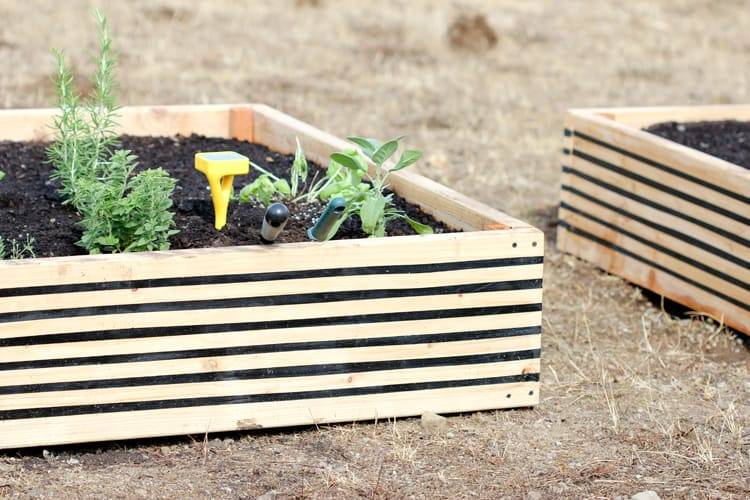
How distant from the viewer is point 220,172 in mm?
3695

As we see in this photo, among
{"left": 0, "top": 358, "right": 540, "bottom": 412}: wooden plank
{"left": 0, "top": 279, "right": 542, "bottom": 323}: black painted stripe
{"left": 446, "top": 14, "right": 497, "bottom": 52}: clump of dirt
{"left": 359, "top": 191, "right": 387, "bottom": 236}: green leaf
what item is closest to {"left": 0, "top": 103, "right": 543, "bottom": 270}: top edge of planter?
{"left": 0, "top": 279, "right": 542, "bottom": 323}: black painted stripe

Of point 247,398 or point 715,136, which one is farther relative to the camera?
point 715,136

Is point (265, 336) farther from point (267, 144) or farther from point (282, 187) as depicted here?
point (267, 144)

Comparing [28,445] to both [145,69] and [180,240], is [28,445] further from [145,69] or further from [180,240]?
[145,69]

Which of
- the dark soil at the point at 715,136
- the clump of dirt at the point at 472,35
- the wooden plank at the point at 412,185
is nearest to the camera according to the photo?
the wooden plank at the point at 412,185

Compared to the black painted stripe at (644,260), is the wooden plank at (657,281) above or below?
below

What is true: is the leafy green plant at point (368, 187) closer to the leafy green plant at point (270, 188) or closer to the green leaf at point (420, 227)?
the green leaf at point (420, 227)

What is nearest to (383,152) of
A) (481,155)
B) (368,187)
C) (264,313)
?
(368,187)

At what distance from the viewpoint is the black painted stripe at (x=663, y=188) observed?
4.50 m

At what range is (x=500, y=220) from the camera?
3674mm

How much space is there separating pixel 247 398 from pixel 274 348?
0.16 metres

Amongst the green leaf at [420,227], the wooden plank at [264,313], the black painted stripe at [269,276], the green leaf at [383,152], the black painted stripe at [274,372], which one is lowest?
the black painted stripe at [274,372]

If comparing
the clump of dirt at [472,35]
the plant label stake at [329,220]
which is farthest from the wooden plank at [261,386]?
the clump of dirt at [472,35]

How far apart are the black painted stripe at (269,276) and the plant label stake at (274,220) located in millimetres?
125
